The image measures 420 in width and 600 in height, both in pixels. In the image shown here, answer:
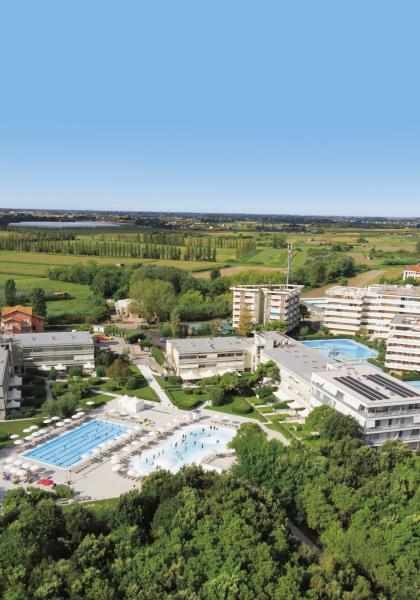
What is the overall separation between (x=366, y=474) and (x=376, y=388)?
9.01 metres

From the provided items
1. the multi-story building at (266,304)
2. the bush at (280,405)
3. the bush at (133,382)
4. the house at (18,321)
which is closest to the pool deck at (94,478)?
the bush at (280,405)

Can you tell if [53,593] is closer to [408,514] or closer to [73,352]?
[408,514]

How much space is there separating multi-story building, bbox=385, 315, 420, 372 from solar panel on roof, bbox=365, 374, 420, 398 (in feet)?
46.6

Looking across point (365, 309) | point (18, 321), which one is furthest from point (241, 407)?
point (18, 321)

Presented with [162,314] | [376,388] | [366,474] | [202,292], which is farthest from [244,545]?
[202,292]

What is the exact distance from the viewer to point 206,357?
49156 mm

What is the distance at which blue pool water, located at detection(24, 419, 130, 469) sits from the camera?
3344cm

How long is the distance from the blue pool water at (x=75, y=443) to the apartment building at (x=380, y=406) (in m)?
17.5

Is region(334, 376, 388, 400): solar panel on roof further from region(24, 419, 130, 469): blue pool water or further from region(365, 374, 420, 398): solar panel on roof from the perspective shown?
region(24, 419, 130, 469): blue pool water

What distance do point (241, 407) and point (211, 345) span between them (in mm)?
10441

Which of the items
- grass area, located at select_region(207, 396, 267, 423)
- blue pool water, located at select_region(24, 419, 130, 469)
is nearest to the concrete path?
grass area, located at select_region(207, 396, 267, 423)

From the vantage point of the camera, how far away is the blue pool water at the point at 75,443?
3344 centimetres

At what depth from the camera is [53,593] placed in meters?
18.8

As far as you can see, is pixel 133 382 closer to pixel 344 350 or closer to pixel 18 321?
pixel 18 321
